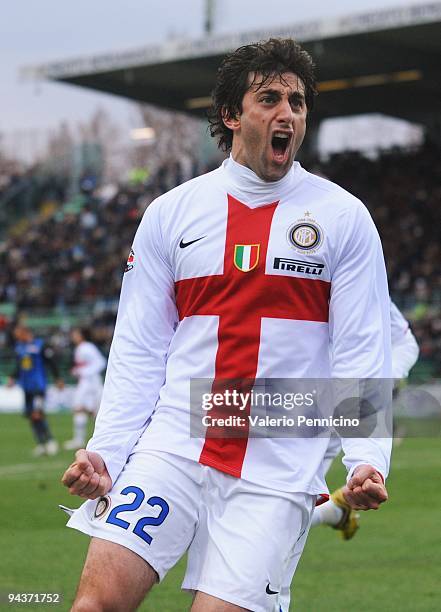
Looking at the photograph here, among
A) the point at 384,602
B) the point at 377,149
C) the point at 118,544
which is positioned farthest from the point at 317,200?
the point at 377,149

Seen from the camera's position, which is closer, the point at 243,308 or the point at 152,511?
the point at 152,511

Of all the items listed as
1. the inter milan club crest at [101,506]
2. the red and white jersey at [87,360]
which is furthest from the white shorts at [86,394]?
the inter milan club crest at [101,506]

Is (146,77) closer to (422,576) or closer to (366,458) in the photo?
(422,576)

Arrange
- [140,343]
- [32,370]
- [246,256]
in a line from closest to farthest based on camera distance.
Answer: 1. [246,256]
2. [140,343]
3. [32,370]

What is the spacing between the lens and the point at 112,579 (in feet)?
11.9

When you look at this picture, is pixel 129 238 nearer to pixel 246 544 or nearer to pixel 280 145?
pixel 280 145

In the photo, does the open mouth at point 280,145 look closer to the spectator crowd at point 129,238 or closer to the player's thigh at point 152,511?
the player's thigh at point 152,511

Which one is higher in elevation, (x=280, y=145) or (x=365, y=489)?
(x=280, y=145)

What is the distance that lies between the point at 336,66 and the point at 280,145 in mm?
30148

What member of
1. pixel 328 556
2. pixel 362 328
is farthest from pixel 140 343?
pixel 328 556

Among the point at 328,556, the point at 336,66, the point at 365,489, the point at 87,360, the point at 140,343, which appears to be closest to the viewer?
the point at 365,489

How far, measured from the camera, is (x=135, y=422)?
159 inches

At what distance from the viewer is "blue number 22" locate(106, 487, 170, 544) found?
3768 millimetres

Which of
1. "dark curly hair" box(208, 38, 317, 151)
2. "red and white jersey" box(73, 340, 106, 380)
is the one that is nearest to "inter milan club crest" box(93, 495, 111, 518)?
"dark curly hair" box(208, 38, 317, 151)
